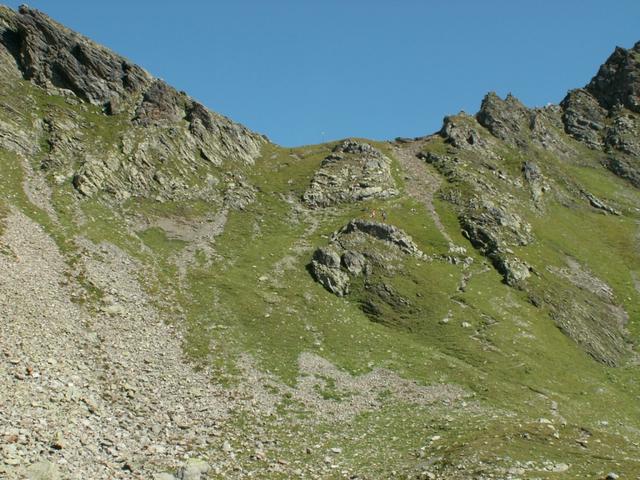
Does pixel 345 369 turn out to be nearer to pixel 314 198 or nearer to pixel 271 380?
pixel 271 380

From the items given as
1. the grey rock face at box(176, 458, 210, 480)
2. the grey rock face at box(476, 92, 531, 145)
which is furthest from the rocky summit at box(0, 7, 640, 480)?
the grey rock face at box(476, 92, 531, 145)

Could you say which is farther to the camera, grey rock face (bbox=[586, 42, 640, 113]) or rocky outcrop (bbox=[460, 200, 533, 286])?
grey rock face (bbox=[586, 42, 640, 113])

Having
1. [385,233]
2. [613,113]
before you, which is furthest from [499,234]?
[613,113]

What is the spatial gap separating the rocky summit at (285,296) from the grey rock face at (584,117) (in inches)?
805

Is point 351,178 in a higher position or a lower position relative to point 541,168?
lower

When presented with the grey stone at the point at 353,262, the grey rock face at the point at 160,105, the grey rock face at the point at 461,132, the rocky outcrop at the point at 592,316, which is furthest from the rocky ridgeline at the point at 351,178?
the rocky outcrop at the point at 592,316

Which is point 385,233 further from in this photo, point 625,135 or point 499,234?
point 625,135

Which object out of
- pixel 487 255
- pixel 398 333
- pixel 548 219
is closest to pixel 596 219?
pixel 548 219

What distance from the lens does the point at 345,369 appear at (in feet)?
146

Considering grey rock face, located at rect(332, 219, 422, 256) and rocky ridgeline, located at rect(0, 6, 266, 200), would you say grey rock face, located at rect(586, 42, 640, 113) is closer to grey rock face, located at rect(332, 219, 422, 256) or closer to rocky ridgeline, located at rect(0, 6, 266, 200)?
grey rock face, located at rect(332, 219, 422, 256)

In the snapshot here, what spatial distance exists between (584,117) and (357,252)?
102654mm

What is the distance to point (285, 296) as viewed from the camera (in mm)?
56344

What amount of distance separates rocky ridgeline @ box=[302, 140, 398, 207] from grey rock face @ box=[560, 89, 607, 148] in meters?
61.9

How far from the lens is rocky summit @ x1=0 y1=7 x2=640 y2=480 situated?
94.0 ft
